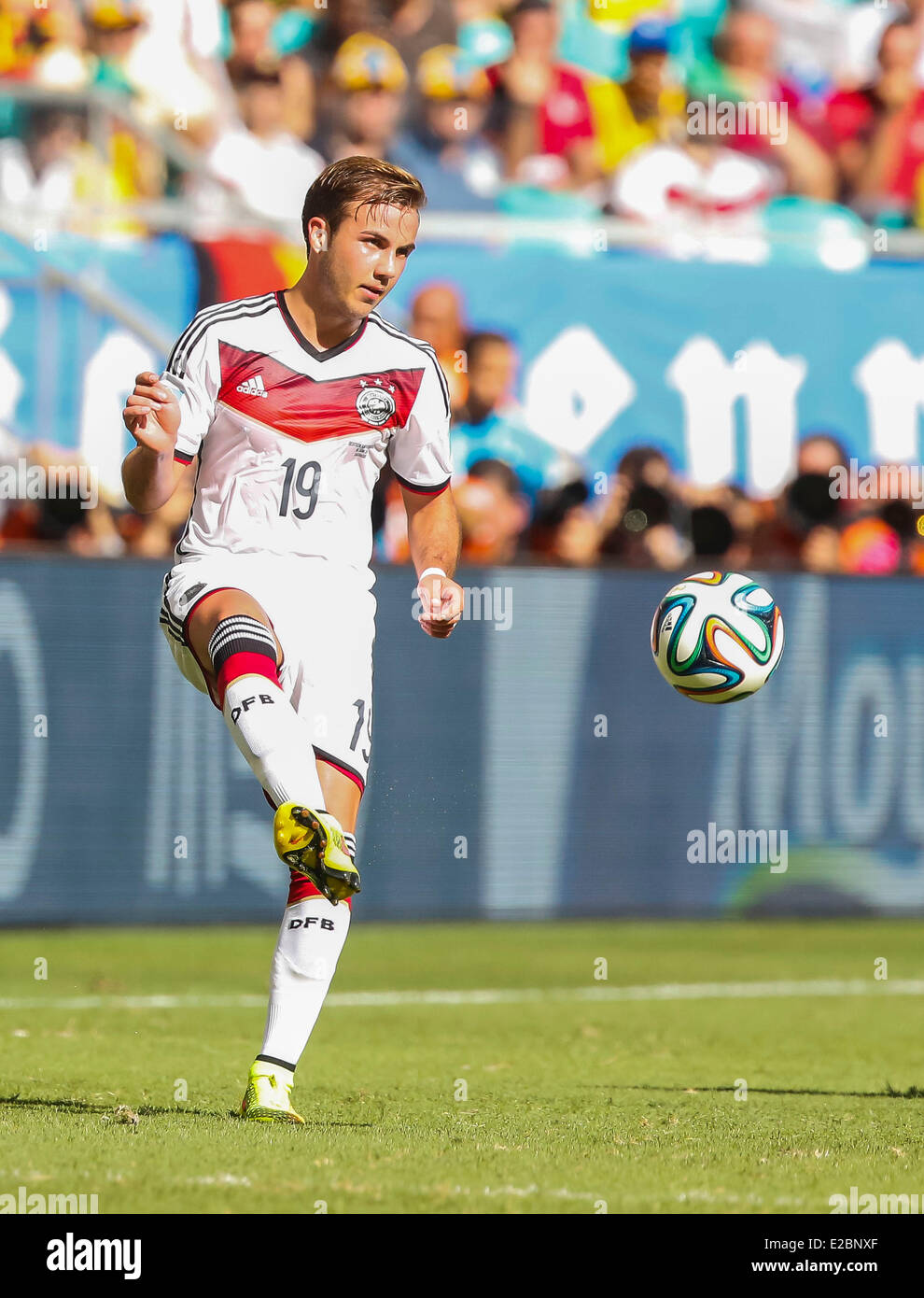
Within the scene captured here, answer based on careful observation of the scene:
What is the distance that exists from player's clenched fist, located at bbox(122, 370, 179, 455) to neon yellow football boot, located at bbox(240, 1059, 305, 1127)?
1.80 meters

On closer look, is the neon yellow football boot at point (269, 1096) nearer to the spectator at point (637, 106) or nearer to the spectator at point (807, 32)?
the spectator at point (637, 106)

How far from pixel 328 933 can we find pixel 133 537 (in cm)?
646

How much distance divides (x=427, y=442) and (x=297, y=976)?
5.63 feet

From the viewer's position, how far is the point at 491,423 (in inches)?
503

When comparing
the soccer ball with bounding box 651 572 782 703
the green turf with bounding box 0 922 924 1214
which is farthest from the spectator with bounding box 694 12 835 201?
the soccer ball with bounding box 651 572 782 703

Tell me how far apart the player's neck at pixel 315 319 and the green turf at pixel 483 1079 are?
7.61 ft

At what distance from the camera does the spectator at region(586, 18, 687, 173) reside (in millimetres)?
15586

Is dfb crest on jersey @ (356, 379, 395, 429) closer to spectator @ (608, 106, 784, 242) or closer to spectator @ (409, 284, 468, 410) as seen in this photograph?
spectator @ (409, 284, 468, 410)

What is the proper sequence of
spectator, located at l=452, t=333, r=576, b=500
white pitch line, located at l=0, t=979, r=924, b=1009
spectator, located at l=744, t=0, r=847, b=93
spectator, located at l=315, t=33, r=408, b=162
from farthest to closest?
spectator, located at l=744, t=0, r=847, b=93, spectator, located at l=315, t=33, r=408, b=162, spectator, located at l=452, t=333, r=576, b=500, white pitch line, located at l=0, t=979, r=924, b=1009

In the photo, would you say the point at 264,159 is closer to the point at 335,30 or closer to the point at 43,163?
the point at 43,163

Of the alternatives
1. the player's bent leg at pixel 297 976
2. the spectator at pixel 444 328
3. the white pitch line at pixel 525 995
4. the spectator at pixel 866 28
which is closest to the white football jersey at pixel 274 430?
the player's bent leg at pixel 297 976

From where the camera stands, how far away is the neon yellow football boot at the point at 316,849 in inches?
202

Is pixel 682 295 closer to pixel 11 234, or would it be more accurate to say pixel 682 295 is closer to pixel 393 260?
pixel 11 234
